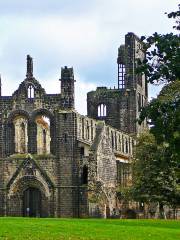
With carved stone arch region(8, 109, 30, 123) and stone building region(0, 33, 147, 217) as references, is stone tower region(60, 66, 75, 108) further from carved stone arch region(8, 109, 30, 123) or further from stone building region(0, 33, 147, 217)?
carved stone arch region(8, 109, 30, 123)

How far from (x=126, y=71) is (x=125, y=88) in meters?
2.53

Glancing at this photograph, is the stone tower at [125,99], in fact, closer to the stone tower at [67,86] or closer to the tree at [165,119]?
the stone tower at [67,86]

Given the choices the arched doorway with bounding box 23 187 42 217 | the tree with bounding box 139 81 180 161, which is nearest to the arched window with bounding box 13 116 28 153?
the arched doorway with bounding box 23 187 42 217

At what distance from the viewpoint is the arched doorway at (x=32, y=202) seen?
7169 cm

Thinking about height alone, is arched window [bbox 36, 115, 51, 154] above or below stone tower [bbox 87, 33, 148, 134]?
below

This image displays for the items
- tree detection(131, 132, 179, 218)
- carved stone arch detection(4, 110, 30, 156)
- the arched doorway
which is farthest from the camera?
carved stone arch detection(4, 110, 30, 156)

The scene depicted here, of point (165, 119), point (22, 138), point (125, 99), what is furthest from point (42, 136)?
point (165, 119)

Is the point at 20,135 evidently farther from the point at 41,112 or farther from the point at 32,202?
the point at 32,202

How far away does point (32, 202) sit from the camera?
238ft

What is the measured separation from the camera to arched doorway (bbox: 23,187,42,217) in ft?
235

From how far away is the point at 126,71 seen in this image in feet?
333

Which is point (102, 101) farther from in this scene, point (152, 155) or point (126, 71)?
point (152, 155)

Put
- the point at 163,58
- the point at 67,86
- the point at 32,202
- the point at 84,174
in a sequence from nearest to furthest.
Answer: the point at 163,58, the point at 67,86, the point at 84,174, the point at 32,202

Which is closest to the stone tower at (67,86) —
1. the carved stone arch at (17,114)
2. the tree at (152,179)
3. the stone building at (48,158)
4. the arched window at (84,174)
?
the stone building at (48,158)
